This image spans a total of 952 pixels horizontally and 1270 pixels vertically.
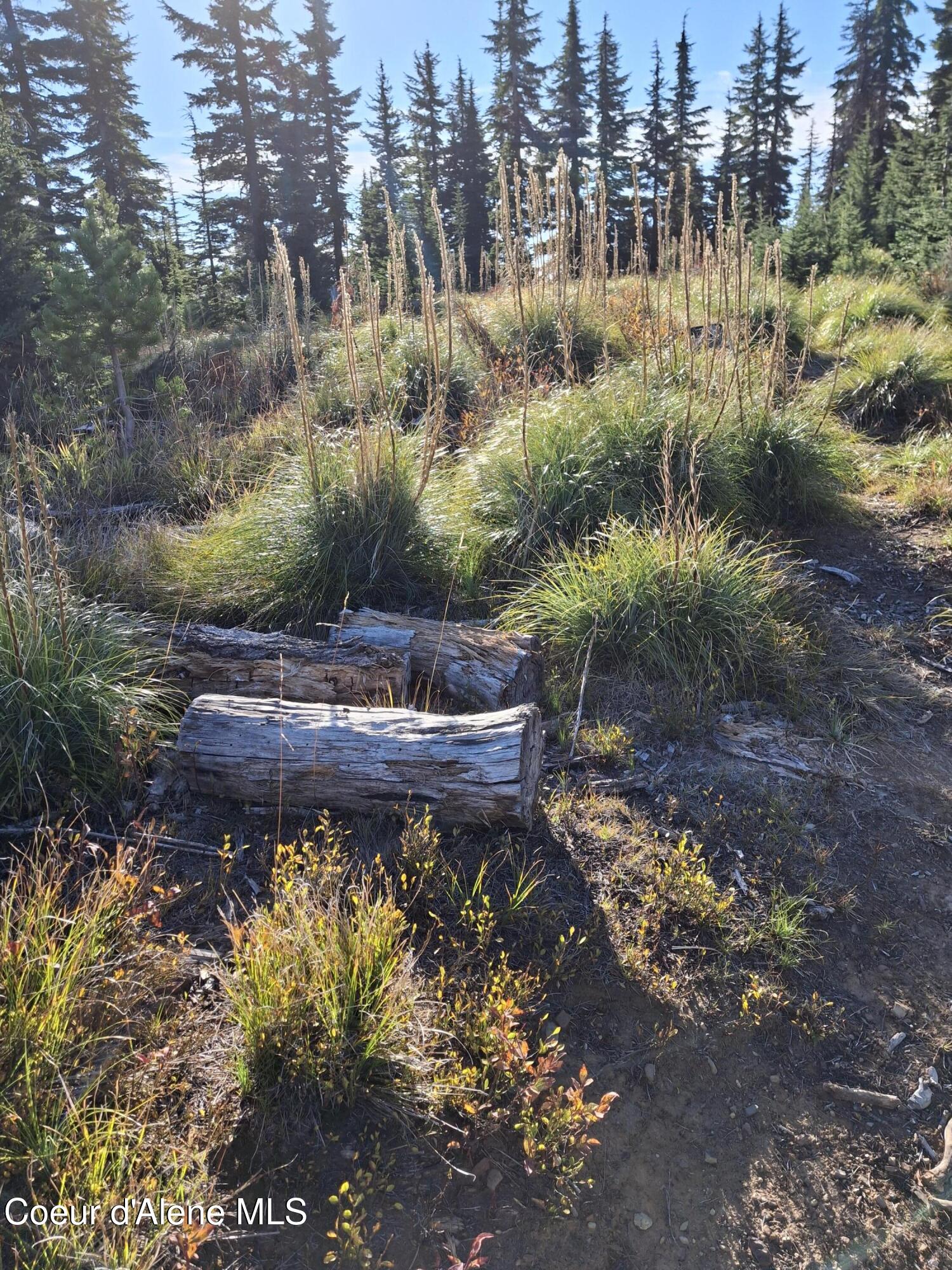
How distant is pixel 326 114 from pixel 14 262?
671 inches

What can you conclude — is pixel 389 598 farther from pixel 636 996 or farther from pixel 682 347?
pixel 682 347

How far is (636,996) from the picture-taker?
2.64 meters

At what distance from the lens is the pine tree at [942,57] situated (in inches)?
987

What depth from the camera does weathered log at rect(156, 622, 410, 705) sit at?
12.4 ft

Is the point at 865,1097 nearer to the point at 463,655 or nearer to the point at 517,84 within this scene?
the point at 463,655

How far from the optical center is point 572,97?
31.3 meters

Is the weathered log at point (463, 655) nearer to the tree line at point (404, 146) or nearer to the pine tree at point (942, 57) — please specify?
the tree line at point (404, 146)

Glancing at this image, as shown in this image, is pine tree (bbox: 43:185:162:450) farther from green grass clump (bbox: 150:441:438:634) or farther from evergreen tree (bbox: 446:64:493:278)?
evergreen tree (bbox: 446:64:493:278)

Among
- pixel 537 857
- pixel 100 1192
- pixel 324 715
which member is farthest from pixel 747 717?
pixel 100 1192

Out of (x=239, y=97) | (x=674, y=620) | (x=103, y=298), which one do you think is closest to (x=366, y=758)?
(x=674, y=620)

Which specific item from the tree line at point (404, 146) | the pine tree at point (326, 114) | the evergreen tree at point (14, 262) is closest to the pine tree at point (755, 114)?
the tree line at point (404, 146)

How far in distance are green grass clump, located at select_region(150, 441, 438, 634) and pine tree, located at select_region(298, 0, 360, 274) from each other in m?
25.9

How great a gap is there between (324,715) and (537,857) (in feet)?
3.67

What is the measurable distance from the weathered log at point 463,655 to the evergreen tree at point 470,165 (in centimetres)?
A: 3047
